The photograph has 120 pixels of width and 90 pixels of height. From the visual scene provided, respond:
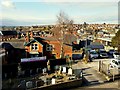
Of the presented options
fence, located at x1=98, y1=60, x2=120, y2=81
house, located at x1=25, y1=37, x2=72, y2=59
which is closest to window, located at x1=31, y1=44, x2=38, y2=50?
house, located at x1=25, y1=37, x2=72, y2=59

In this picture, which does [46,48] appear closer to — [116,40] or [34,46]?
[34,46]

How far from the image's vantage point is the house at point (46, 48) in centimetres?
4594

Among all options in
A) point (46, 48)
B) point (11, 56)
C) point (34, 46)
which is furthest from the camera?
point (46, 48)

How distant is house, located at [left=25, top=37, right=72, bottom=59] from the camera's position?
45.9 metres

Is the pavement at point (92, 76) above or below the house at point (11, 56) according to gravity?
below

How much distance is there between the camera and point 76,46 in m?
58.2

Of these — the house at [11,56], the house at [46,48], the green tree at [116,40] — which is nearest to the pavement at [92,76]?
the house at [46,48]

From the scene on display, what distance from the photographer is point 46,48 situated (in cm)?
4716

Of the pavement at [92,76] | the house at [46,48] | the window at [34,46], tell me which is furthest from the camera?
the window at [34,46]

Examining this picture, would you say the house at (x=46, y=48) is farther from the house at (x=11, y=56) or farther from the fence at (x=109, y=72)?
the fence at (x=109, y=72)

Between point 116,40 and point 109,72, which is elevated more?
point 116,40

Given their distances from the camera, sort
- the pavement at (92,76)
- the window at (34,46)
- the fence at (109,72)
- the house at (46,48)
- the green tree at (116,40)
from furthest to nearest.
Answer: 1. the green tree at (116,40)
2. the window at (34,46)
3. the house at (46,48)
4. the fence at (109,72)
5. the pavement at (92,76)

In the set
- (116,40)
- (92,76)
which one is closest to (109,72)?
(92,76)

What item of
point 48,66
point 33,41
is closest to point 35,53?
point 33,41
